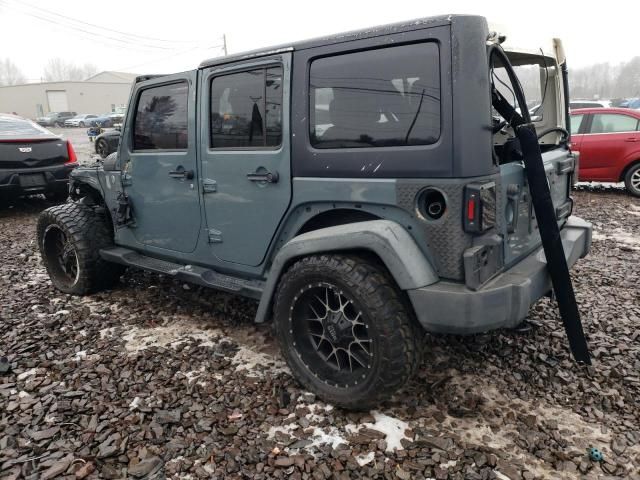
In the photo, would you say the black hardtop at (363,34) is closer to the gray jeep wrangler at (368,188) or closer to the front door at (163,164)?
the gray jeep wrangler at (368,188)

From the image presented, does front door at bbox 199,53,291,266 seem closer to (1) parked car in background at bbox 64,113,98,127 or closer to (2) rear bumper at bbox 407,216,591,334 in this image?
(2) rear bumper at bbox 407,216,591,334

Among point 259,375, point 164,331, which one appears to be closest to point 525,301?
point 259,375

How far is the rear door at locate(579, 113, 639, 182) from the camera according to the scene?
26.8 feet

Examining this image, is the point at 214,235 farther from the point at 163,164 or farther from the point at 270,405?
the point at 270,405

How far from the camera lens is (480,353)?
10.6 feet

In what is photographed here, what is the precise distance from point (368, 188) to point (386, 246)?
360 millimetres

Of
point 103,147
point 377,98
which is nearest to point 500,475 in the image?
point 377,98

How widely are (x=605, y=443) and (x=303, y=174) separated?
2086 mm

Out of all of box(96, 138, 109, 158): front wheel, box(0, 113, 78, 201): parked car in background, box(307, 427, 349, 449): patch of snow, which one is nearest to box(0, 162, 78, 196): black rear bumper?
box(0, 113, 78, 201): parked car in background

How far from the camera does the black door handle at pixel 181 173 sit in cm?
344

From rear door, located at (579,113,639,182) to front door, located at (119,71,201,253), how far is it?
24.5 ft

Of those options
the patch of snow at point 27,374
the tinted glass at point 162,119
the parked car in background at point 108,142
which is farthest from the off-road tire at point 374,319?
the parked car in background at point 108,142

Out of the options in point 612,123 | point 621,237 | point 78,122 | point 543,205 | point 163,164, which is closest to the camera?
point 543,205

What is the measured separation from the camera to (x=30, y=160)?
724cm
